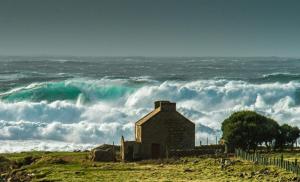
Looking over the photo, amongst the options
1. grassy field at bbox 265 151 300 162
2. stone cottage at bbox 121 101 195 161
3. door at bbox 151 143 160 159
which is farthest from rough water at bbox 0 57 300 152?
grassy field at bbox 265 151 300 162

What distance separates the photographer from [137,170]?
52438mm

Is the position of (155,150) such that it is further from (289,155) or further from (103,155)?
(289,155)

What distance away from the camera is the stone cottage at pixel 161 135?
60500mm

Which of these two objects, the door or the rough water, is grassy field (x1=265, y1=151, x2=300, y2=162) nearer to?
Result: the door

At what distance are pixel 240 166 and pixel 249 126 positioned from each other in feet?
36.2

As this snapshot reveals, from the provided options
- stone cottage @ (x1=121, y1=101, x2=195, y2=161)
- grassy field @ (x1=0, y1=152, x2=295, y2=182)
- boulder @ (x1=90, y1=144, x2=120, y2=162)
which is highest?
stone cottage @ (x1=121, y1=101, x2=195, y2=161)

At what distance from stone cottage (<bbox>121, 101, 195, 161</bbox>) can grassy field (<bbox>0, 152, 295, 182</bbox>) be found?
10.6 feet

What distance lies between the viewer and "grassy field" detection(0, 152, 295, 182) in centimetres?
4738

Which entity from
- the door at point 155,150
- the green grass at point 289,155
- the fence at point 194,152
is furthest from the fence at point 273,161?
the door at point 155,150

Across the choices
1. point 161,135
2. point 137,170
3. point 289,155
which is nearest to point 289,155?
point 289,155

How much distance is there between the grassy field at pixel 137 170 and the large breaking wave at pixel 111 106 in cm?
1821

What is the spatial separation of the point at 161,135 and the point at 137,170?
9009 mm

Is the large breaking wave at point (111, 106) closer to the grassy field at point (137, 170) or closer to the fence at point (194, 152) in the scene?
the grassy field at point (137, 170)

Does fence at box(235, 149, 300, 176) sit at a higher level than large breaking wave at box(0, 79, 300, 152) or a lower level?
lower
